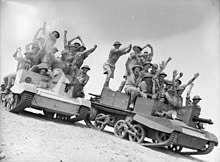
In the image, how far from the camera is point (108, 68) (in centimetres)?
963

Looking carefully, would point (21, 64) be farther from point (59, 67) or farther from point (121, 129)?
point (121, 129)

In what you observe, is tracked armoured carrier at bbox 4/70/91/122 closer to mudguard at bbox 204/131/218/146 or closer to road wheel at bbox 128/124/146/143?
road wheel at bbox 128/124/146/143

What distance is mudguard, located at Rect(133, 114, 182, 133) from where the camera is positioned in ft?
23.7

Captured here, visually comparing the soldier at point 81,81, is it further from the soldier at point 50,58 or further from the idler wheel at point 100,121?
the soldier at point 50,58

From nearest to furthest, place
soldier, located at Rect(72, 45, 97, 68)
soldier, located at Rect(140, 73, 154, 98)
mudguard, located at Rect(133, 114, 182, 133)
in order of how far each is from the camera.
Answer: mudguard, located at Rect(133, 114, 182, 133), soldier, located at Rect(140, 73, 154, 98), soldier, located at Rect(72, 45, 97, 68)

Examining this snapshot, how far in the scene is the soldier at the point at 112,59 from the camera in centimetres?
960

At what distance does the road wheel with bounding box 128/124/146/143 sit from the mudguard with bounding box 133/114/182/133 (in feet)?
0.84

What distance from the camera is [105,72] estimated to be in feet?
31.8

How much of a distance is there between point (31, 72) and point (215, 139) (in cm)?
588

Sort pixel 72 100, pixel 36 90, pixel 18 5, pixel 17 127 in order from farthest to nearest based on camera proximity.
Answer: pixel 72 100 → pixel 36 90 → pixel 17 127 → pixel 18 5

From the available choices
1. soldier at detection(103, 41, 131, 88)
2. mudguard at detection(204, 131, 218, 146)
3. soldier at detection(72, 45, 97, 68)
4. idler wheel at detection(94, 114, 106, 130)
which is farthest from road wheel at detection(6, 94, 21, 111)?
mudguard at detection(204, 131, 218, 146)

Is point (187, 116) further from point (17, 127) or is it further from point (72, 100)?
point (17, 127)

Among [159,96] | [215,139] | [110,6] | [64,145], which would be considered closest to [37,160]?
[64,145]

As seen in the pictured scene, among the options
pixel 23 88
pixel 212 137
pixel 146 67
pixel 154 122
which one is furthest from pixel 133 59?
pixel 23 88
